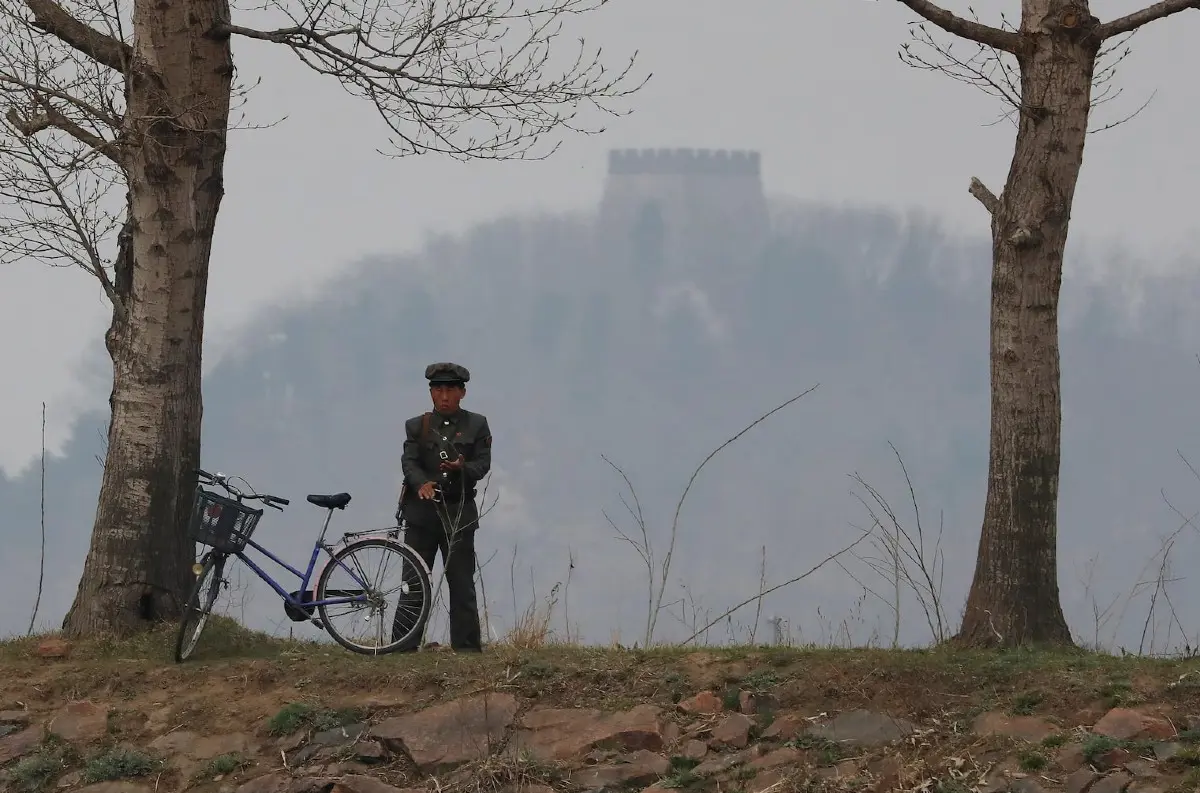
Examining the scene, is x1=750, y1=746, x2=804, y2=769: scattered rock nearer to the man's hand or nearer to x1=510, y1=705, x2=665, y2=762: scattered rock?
x1=510, y1=705, x2=665, y2=762: scattered rock

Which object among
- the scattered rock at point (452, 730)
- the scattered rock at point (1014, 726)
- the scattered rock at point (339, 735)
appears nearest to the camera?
the scattered rock at point (1014, 726)

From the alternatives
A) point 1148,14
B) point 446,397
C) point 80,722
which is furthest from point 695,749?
point 1148,14

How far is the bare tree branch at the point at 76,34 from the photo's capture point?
12.5 metres

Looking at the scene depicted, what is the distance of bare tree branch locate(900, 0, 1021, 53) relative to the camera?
11352 mm

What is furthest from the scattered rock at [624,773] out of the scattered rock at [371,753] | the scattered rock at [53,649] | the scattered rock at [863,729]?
the scattered rock at [53,649]

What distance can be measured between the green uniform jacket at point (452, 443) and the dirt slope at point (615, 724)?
1.38m

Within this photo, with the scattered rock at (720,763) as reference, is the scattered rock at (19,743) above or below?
below

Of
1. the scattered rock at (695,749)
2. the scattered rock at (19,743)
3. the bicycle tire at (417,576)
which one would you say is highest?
the bicycle tire at (417,576)

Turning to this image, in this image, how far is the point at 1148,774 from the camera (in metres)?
7.90

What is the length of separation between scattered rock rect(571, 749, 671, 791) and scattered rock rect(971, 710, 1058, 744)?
1863 millimetres

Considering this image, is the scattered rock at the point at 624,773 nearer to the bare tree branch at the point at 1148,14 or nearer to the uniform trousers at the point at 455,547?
the uniform trousers at the point at 455,547

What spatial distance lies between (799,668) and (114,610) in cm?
540

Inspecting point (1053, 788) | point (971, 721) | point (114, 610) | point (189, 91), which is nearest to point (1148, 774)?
point (1053, 788)

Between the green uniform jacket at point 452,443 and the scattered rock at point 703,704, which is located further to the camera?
the green uniform jacket at point 452,443
